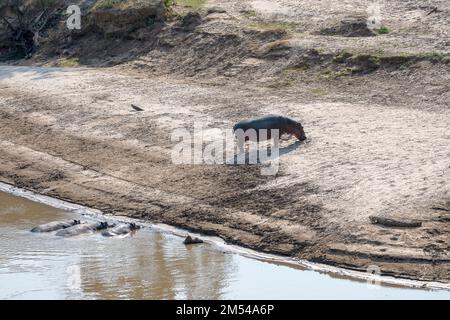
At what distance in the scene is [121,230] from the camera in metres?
14.9

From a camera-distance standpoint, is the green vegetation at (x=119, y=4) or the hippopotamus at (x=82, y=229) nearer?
the hippopotamus at (x=82, y=229)

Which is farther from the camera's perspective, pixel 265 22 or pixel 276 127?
pixel 265 22

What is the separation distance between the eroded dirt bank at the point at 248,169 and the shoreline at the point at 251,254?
0.35 feet

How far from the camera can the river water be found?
12500 mm

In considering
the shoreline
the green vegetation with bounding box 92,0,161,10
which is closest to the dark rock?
the shoreline

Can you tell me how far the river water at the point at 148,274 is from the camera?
41.0 feet

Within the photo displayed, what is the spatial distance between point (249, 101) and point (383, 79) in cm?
220

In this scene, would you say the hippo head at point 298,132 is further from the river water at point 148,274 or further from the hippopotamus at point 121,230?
the hippopotamus at point 121,230

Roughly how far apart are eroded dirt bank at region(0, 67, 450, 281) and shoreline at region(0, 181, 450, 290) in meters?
0.11

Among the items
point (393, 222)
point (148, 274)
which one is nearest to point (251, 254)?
point (148, 274)

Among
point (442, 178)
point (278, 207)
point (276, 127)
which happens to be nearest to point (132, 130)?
point (276, 127)

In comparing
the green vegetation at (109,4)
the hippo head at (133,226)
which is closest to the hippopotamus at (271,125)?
the hippo head at (133,226)

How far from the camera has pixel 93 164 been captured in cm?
1762
